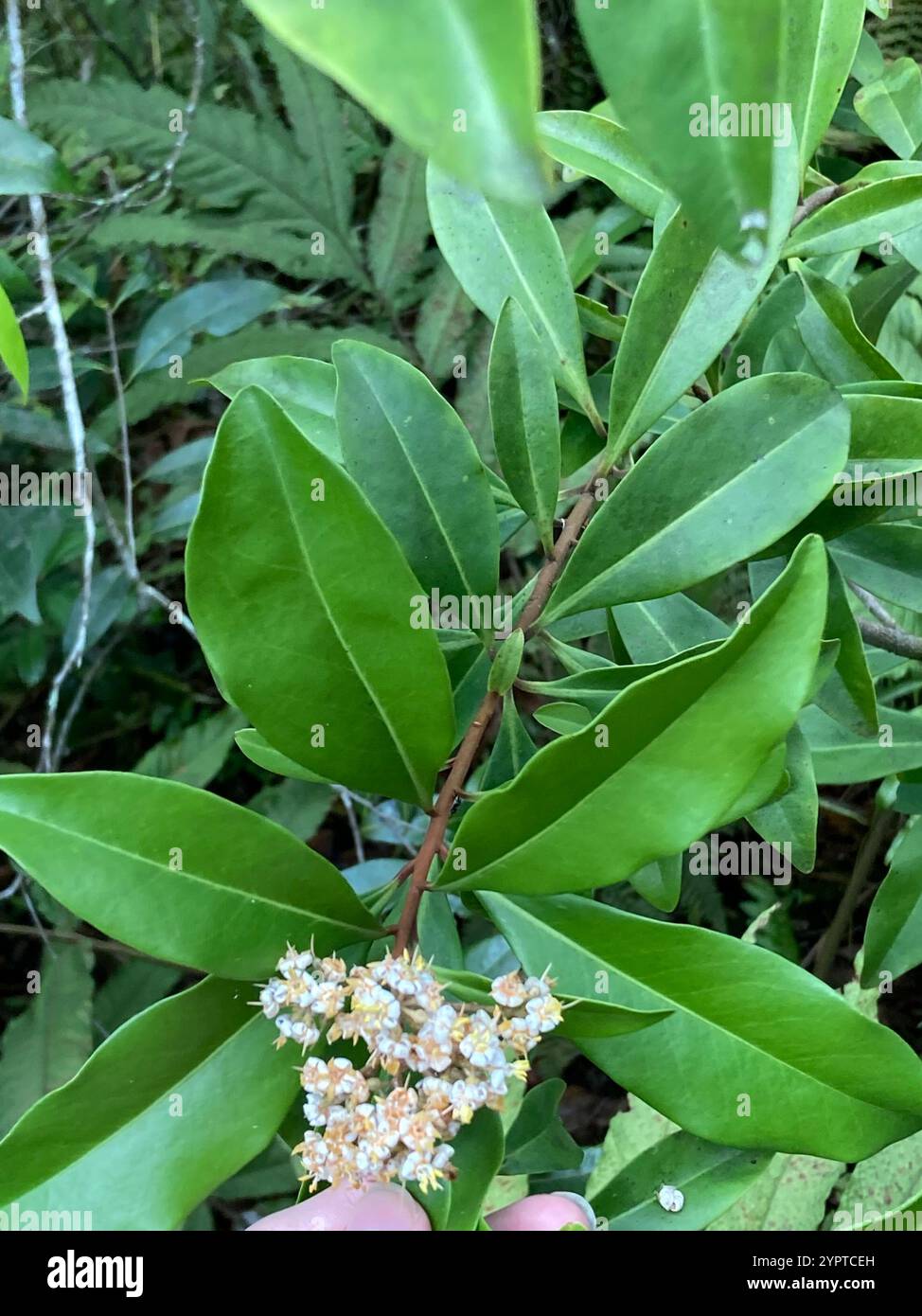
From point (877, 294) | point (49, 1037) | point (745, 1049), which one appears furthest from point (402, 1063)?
point (49, 1037)

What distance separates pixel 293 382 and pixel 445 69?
25.3 inches

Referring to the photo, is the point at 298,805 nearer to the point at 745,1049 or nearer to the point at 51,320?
the point at 51,320

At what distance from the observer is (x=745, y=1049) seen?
54 centimetres

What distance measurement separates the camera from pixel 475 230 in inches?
29.4

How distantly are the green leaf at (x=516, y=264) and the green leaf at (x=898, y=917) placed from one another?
0.55m

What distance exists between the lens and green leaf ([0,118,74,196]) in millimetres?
869

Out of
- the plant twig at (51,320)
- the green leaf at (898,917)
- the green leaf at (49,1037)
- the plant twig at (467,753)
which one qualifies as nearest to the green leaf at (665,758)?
the plant twig at (467,753)

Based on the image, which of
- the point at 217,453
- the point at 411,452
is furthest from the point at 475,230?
the point at 217,453

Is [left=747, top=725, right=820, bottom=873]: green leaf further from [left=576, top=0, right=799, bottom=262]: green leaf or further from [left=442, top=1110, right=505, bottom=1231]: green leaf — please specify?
[left=576, top=0, right=799, bottom=262]: green leaf

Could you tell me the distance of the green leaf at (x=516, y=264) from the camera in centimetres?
71

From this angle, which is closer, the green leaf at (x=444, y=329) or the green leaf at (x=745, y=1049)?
the green leaf at (x=745, y=1049)

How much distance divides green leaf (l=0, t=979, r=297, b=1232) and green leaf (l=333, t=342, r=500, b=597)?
304 mm

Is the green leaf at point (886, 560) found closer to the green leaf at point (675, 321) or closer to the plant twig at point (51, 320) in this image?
the green leaf at point (675, 321)

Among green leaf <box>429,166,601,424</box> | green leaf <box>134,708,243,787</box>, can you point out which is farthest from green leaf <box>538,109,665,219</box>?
green leaf <box>134,708,243,787</box>
